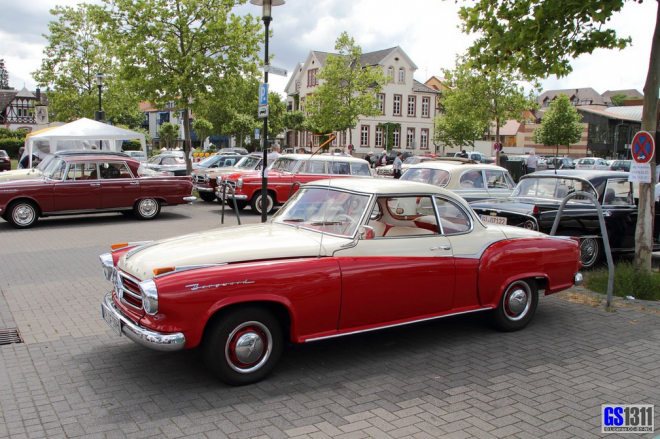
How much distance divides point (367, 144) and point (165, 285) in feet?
188

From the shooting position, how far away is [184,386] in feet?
14.6

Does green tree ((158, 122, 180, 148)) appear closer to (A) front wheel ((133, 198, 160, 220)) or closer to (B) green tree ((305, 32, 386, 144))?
(B) green tree ((305, 32, 386, 144))

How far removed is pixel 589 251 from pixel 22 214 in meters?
12.2

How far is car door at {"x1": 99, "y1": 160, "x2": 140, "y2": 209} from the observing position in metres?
13.8

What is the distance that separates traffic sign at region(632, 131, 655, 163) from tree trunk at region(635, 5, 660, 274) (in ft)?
0.47

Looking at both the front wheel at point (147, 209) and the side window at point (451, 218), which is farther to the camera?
the front wheel at point (147, 209)

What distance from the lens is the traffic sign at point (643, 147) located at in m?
7.19

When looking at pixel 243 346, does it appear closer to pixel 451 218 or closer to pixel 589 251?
pixel 451 218

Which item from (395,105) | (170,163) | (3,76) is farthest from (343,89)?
(3,76)

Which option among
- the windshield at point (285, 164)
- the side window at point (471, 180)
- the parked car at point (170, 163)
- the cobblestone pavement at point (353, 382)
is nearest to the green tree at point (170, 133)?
the parked car at point (170, 163)

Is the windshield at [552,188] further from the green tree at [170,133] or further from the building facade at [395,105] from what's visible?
the green tree at [170,133]

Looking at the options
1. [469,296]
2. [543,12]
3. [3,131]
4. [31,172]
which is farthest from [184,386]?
[3,131]

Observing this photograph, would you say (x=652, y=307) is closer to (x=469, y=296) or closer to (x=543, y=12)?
(x=469, y=296)

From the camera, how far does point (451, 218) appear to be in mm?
5645
